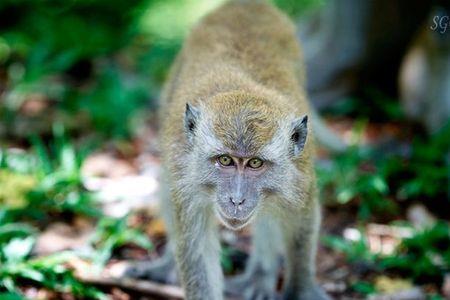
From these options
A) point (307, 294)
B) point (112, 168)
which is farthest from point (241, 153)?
point (112, 168)

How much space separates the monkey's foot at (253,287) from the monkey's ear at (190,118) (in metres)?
1.99

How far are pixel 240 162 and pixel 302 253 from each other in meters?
1.36

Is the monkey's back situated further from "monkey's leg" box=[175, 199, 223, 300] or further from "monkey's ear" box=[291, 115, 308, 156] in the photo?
"monkey's leg" box=[175, 199, 223, 300]

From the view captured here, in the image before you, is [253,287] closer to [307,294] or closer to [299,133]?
[307,294]

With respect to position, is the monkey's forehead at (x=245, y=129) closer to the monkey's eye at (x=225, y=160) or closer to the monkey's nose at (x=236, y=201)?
the monkey's eye at (x=225, y=160)

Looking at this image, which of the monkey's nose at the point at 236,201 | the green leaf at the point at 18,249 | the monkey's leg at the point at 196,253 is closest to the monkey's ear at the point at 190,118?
the monkey's leg at the point at 196,253

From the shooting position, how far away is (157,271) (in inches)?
272

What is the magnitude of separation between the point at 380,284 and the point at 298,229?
1.57 meters

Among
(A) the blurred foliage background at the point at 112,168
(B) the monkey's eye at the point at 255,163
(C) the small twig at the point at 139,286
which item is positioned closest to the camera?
(B) the monkey's eye at the point at 255,163

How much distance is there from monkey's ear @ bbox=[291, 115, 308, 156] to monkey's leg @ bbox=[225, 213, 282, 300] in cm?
148

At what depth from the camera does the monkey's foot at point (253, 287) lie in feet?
22.2

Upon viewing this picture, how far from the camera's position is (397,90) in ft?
34.4

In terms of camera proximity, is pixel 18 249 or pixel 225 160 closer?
pixel 225 160

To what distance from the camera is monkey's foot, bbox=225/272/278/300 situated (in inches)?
267
